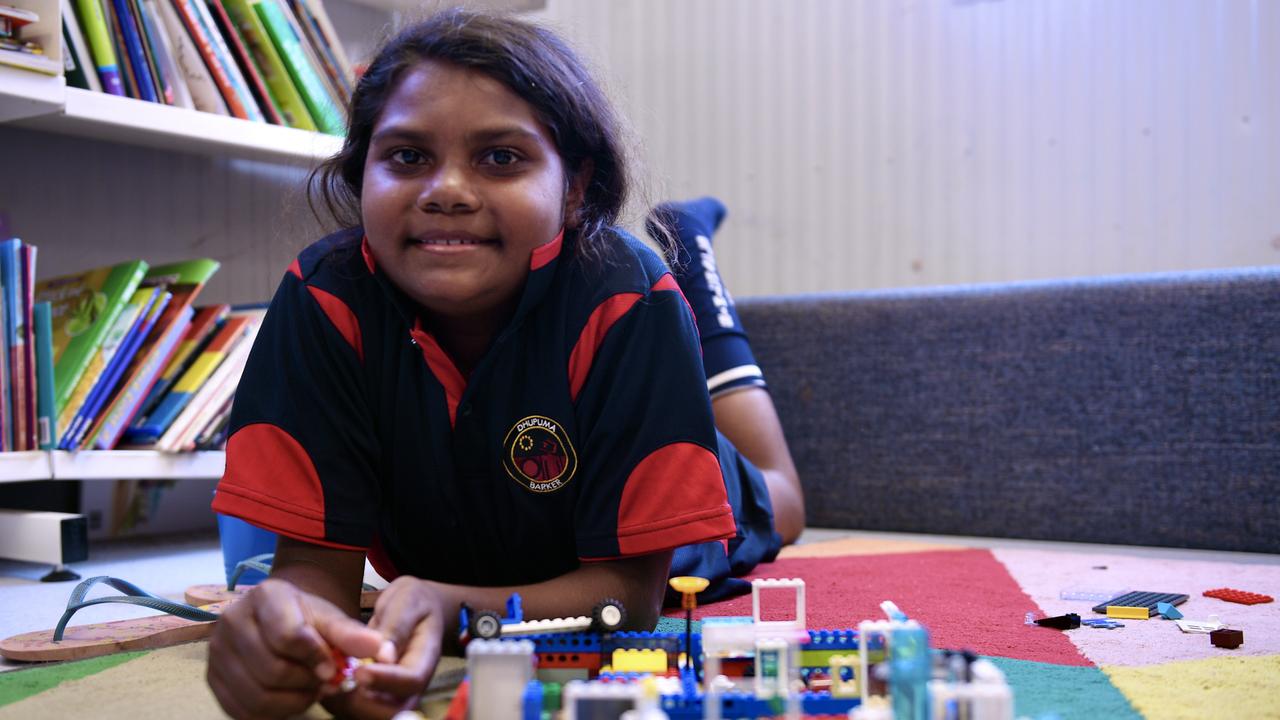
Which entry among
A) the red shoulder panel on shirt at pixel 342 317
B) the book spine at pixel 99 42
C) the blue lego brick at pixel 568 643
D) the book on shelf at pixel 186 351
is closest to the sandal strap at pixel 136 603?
the red shoulder panel on shirt at pixel 342 317

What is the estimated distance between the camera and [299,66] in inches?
65.2

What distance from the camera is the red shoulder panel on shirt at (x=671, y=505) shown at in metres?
0.80

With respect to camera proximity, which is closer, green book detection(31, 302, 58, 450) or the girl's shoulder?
the girl's shoulder

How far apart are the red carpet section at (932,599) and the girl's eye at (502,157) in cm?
47

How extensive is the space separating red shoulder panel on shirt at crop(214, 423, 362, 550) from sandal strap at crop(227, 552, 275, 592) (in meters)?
0.25

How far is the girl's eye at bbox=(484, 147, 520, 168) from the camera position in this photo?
32.4 inches

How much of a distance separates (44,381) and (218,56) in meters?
0.50

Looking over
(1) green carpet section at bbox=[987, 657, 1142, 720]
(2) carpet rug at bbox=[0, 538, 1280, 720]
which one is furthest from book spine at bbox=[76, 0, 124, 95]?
(1) green carpet section at bbox=[987, 657, 1142, 720]

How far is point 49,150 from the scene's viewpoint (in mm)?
1602

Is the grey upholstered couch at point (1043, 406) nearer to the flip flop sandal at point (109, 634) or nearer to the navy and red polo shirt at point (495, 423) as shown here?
the navy and red polo shirt at point (495, 423)

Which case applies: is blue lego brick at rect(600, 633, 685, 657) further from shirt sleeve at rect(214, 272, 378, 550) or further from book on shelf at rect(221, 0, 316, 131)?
book on shelf at rect(221, 0, 316, 131)

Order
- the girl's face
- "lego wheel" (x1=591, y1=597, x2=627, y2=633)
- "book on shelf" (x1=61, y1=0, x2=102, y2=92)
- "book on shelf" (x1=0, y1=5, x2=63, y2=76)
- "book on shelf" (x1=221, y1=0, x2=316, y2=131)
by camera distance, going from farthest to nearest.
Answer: "book on shelf" (x1=221, y1=0, x2=316, y2=131)
"book on shelf" (x1=61, y1=0, x2=102, y2=92)
"book on shelf" (x1=0, y1=5, x2=63, y2=76)
the girl's face
"lego wheel" (x1=591, y1=597, x2=627, y2=633)

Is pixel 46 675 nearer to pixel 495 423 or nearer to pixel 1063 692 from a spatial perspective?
pixel 495 423

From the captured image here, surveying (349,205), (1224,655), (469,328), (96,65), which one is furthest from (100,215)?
(1224,655)
